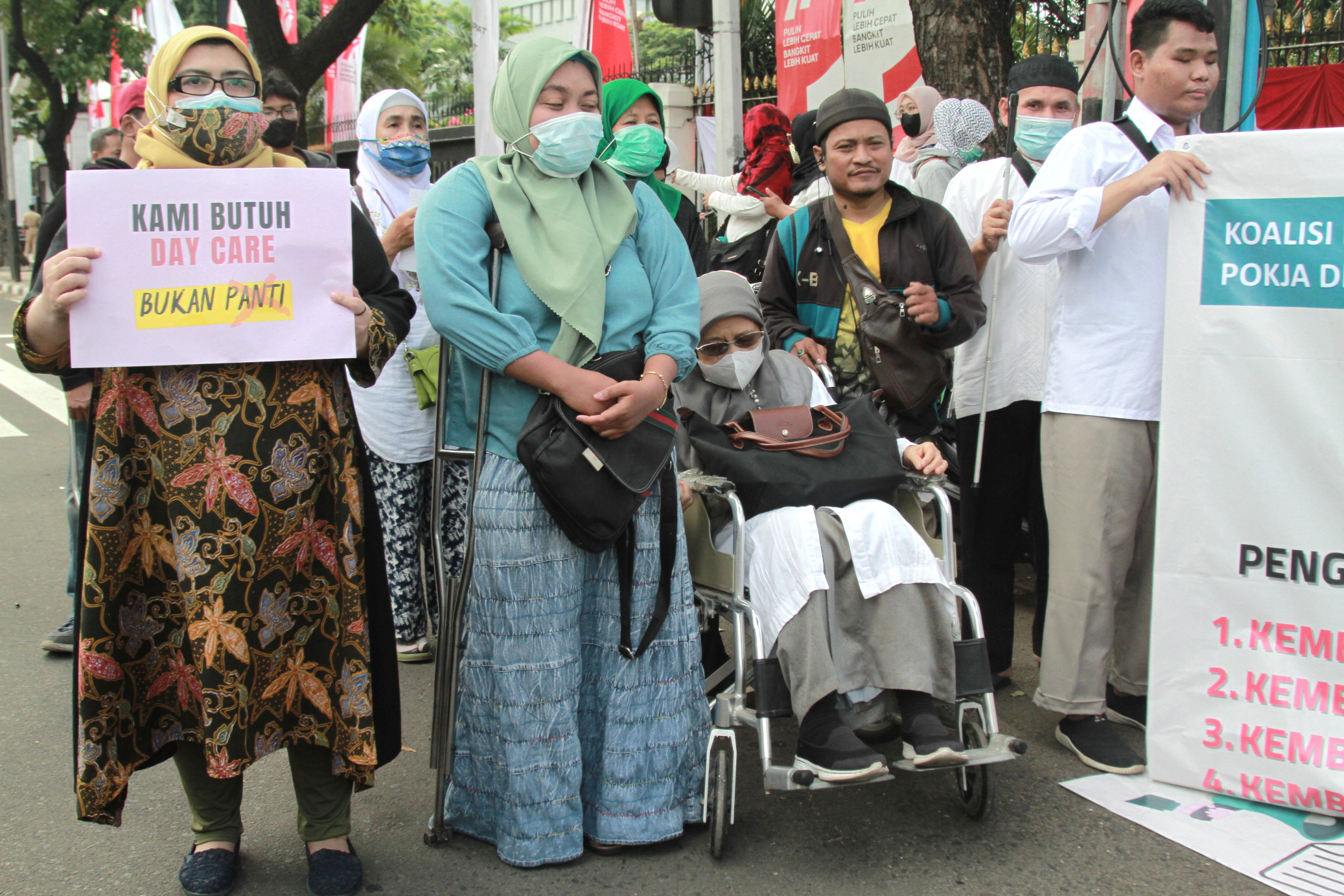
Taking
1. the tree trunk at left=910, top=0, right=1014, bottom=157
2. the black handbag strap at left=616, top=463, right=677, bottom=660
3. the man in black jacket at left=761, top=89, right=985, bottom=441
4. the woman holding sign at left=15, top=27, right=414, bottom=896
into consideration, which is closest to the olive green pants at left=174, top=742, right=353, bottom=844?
the woman holding sign at left=15, top=27, right=414, bottom=896

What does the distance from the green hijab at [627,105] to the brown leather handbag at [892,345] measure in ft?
3.58

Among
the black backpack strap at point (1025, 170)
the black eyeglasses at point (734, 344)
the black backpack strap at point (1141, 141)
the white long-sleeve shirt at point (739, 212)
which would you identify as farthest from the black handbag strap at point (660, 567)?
the white long-sleeve shirt at point (739, 212)

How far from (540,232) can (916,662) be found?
1451 millimetres

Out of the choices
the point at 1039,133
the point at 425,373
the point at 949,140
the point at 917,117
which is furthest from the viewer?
the point at 917,117

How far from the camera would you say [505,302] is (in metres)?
2.87

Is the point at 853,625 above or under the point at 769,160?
under

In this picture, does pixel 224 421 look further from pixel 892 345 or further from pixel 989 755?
pixel 892 345

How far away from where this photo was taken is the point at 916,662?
3.00 m

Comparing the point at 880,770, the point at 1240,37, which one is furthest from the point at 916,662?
the point at 1240,37

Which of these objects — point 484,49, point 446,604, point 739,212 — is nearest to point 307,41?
point 484,49

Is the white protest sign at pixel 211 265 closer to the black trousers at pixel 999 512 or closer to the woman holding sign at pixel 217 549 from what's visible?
the woman holding sign at pixel 217 549

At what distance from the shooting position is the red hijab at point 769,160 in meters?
6.30

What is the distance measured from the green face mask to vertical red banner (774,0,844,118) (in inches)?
284

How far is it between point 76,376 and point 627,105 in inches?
98.1
